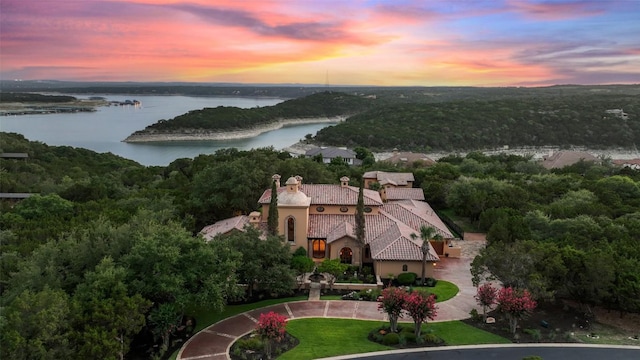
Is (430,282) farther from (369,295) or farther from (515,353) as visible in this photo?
(515,353)

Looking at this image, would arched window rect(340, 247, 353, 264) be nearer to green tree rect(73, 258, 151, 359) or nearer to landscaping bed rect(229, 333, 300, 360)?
landscaping bed rect(229, 333, 300, 360)

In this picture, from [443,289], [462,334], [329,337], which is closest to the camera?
[329,337]

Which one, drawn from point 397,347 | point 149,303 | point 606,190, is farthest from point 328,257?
point 606,190

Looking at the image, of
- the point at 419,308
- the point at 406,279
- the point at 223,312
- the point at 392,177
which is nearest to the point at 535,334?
the point at 419,308

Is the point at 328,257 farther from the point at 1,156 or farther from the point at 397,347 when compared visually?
the point at 1,156

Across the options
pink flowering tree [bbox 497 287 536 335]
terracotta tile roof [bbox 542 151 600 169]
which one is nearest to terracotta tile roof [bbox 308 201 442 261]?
pink flowering tree [bbox 497 287 536 335]

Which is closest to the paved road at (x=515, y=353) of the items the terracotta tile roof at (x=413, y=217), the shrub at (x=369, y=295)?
the shrub at (x=369, y=295)

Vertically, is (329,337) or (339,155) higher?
(339,155)
